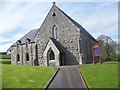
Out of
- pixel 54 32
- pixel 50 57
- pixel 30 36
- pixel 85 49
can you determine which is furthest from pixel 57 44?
pixel 30 36

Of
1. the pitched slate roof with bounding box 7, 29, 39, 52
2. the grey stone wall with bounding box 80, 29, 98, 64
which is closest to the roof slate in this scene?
the pitched slate roof with bounding box 7, 29, 39, 52

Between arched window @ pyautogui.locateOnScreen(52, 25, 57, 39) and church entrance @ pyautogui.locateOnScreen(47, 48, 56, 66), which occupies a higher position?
arched window @ pyautogui.locateOnScreen(52, 25, 57, 39)

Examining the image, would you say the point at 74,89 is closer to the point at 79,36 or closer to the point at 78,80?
the point at 78,80

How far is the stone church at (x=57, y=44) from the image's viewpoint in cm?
4197

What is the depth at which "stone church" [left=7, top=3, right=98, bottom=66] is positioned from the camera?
42.0 m

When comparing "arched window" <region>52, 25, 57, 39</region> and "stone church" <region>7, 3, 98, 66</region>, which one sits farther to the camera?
"arched window" <region>52, 25, 57, 39</region>

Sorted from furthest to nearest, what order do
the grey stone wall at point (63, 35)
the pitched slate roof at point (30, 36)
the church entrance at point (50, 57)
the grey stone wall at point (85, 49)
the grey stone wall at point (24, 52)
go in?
the pitched slate roof at point (30, 36) → the grey stone wall at point (24, 52) → the grey stone wall at point (63, 35) → the grey stone wall at point (85, 49) → the church entrance at point (50, 57)

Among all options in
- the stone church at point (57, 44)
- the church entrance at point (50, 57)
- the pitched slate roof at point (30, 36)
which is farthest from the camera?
the pitched slate roof at point (30, 36)

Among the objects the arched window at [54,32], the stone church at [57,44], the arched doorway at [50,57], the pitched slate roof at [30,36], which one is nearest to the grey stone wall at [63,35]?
the stone church at [57,44]

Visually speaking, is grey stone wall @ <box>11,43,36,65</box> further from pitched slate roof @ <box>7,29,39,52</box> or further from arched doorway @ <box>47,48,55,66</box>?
arched doorway @ <box>47,48,55,66</box>

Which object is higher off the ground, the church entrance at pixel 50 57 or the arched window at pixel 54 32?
the arched window at pixel 54 32

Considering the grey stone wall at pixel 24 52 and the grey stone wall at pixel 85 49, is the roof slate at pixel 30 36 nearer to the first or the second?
the grey stone wall at pixel 24 52

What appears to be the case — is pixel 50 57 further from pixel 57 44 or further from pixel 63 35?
pixel 63 35

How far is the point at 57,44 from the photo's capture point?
42812 millimetres
